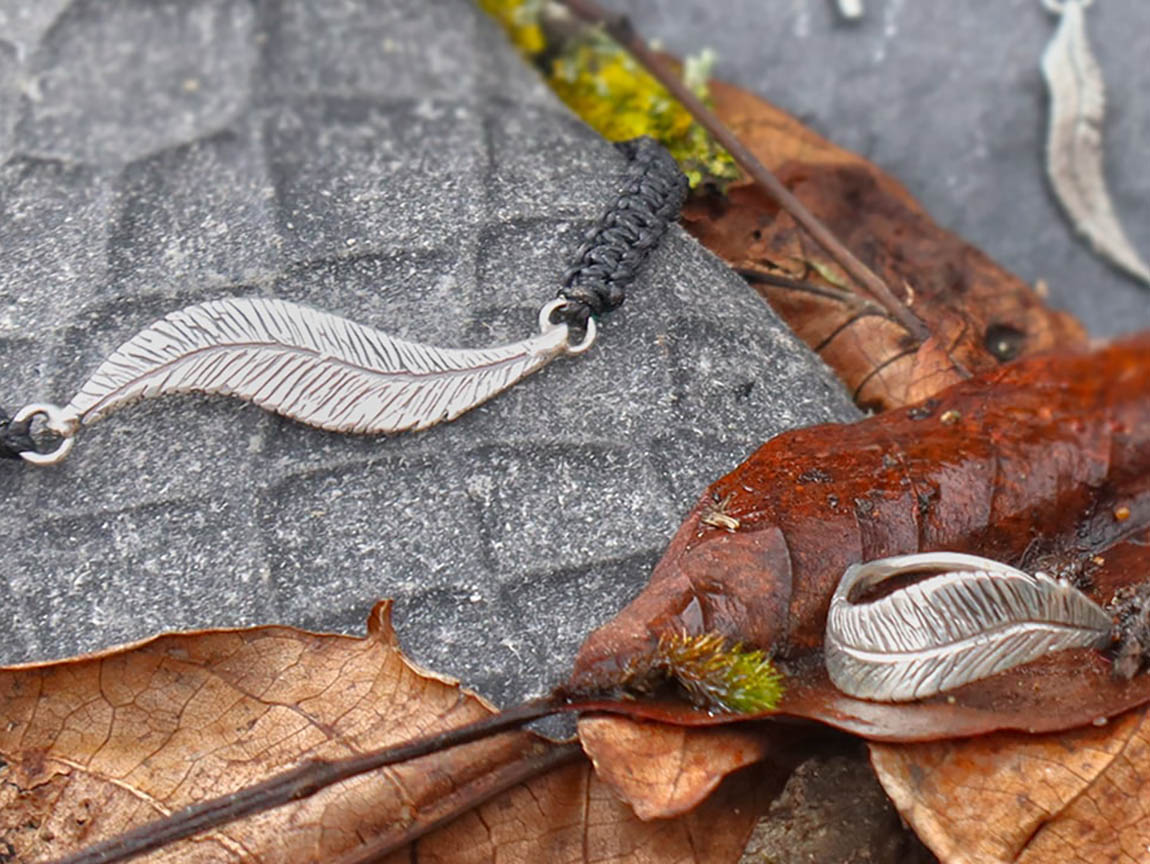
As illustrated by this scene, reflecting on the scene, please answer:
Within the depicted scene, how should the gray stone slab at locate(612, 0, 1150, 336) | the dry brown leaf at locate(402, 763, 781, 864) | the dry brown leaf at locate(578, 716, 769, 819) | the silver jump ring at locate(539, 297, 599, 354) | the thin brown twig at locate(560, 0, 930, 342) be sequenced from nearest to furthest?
the dry brown leaf at locate(578, 716, 769, 819), the dry brown leaf at locate(402, 763, 781, 864), the silver jump ring at locate(539, 297, 599, 354), the thin brown twig at locate(560, 0, 930, 342), the gray stone slab at locate(612, 0, 1150, 336)

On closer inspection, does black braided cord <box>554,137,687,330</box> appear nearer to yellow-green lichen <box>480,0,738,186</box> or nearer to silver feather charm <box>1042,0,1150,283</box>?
yellow-green lichen <box>480,0,738,186</box>

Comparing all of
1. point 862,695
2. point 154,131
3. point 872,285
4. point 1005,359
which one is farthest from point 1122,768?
point 154,131

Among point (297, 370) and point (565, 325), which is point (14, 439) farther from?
point (565, 325)

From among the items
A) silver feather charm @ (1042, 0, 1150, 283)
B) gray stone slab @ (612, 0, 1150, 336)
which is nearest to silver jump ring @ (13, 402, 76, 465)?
gray stone slab @ (612, 0, 1150, 336)

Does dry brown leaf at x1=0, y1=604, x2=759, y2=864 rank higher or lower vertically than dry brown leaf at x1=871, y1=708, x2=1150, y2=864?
lower

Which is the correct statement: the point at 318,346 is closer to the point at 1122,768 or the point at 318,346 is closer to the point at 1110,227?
the point at 1122,768

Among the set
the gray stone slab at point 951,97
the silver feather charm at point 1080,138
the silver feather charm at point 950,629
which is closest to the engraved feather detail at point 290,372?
the silver feather charm at point 950,629

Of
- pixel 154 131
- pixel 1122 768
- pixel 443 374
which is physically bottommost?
pixel 154 131
